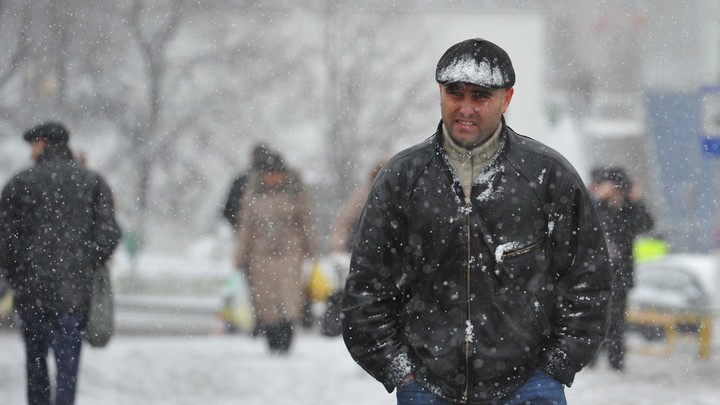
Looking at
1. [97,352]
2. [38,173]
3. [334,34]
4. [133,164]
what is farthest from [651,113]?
[38,173]

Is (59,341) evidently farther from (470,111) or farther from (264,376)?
(264,376)

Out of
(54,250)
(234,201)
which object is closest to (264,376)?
(234,201)

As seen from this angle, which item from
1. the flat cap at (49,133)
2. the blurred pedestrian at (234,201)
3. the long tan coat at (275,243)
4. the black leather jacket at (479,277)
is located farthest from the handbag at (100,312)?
the blurred pedestrian at (234,201)

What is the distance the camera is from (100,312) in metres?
7.06

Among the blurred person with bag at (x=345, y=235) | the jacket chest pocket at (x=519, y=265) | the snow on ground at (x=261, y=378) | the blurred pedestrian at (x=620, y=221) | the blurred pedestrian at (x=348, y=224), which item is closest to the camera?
the jacket chest pocket at (x=519, y=265)

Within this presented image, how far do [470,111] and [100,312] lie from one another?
12.0ft

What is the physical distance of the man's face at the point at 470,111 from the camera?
3.90 metres

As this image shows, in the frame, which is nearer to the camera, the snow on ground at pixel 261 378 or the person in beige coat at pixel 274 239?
the snow on ground at pixel 261 378

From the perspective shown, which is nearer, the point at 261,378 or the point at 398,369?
the point at 398,369

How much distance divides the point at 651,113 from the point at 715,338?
18.9 m

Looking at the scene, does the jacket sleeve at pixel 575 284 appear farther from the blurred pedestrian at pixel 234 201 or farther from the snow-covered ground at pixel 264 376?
the blurred pedestrian at pixel 234 201

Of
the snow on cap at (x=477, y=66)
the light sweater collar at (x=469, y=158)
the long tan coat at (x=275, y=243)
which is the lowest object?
the long tan coat at (x=275, y=243)

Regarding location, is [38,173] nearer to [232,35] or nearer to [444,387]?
[444,387]

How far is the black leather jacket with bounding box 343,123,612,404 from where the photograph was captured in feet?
12.6
